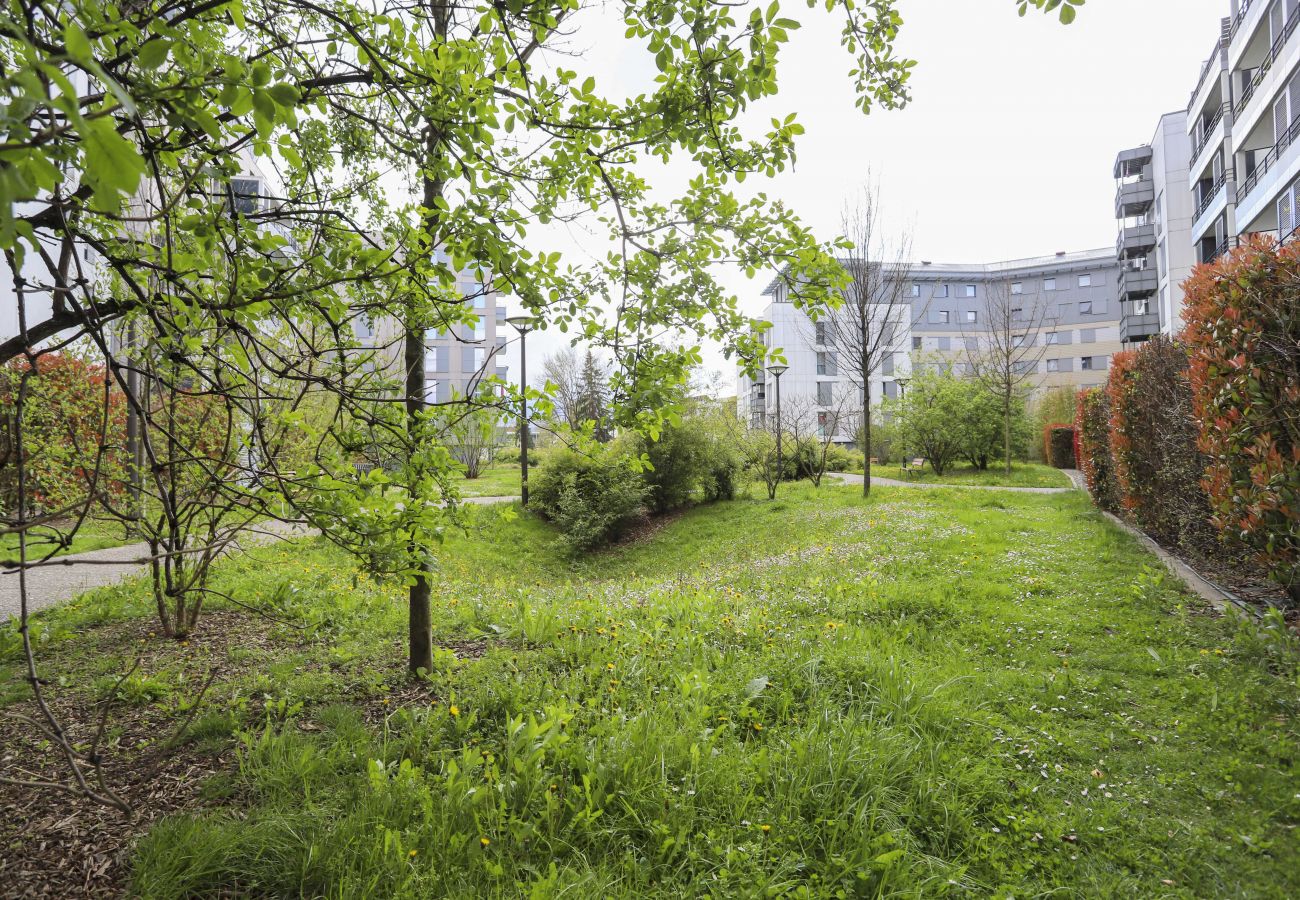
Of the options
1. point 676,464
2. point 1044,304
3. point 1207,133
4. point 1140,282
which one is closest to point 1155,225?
point 1140,282

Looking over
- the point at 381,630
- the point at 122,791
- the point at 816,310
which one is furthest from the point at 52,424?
the point at 816,310

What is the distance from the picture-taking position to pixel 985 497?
1321 centimetres

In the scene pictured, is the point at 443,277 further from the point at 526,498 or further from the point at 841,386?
the point at 841,386

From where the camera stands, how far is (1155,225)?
3047 cm

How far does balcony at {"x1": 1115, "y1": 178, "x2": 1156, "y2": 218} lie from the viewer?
31.6 m

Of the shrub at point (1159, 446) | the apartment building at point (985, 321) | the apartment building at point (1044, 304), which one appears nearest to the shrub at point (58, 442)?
the shrub at point (1159, 446)

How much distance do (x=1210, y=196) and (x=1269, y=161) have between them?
589 centimetres

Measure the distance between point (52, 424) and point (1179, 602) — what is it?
9.34 meters

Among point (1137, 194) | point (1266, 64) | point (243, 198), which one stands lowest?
point (243, 198)

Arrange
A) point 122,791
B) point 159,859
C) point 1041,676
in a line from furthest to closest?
point 1041,676 → point 122,791 → point 159,859

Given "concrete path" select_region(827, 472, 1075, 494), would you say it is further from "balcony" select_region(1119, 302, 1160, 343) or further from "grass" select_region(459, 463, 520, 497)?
"balcony" select_region(1119, 302, 1160, 343)

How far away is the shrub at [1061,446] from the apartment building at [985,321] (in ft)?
60.9

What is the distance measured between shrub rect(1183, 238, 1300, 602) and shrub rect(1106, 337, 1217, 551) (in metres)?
1.12

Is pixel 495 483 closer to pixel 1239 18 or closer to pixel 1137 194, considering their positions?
pixel 1239 18
